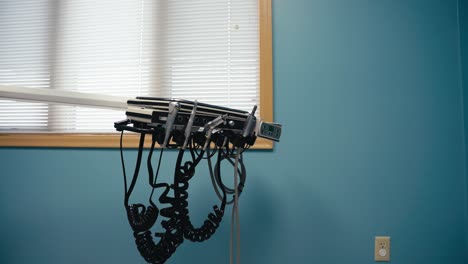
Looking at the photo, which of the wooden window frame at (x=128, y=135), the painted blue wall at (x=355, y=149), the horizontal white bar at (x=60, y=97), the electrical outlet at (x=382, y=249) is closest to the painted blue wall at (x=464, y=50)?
the painted blue wall at (x=355, y=149)

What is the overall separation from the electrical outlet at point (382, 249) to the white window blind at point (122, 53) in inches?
33.2

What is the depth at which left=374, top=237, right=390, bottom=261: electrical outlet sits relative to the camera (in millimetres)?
1037

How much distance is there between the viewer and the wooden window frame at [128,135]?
109 centimetres

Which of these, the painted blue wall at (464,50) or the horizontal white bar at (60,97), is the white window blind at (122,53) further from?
the painted blue wall at (464,50)

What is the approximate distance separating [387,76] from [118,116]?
4.36 feet

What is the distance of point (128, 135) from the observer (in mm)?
1151

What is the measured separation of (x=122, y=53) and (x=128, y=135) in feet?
1.41

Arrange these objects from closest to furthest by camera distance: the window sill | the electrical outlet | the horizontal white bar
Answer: the horizontal white bar < the electrical outlet < the window sill

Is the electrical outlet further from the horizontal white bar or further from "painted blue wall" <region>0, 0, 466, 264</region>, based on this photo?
the horizontal white bar

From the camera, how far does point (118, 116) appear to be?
120 centimetres

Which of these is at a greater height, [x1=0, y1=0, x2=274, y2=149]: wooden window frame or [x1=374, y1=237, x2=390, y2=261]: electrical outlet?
[x1=0, y1=0, x2=274, y2=149]: wooden window frame

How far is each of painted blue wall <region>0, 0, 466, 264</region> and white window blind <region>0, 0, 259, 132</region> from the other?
0.21 meters

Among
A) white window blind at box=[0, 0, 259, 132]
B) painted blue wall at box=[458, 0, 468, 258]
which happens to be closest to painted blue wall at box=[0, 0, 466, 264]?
painted blue wall at box=[458, 0, 468, 258]

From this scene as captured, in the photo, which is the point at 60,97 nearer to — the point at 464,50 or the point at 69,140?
the point at 69,140
